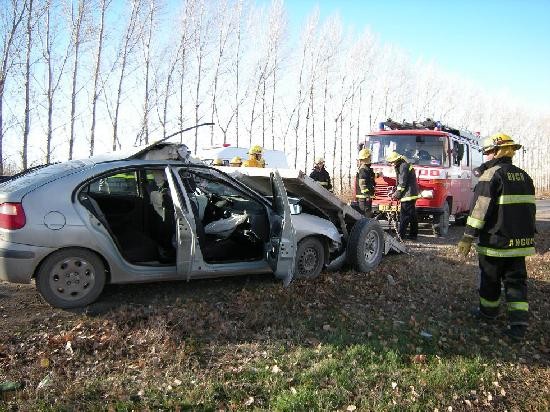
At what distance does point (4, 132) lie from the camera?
17.8 metres

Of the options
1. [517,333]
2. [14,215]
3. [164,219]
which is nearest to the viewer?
[14,215]

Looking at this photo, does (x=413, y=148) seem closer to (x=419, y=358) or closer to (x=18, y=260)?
(x=419, y=358)

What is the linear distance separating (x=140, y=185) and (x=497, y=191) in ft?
12.7

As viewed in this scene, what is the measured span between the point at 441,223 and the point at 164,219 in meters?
7.25

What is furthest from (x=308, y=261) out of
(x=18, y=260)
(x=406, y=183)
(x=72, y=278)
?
(x=406, y=183)

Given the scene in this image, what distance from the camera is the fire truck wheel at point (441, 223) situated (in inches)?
406

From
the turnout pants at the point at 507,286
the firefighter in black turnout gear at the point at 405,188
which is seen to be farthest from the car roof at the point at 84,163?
the firefighter in black turnout gear at the point at 405,188

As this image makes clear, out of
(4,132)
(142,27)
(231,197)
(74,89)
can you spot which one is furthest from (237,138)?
(231,197)

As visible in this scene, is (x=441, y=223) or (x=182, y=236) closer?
(x=182, y=236)

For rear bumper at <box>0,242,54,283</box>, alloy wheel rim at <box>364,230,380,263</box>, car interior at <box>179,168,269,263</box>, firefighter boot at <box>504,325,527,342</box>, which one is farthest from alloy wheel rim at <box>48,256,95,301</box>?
firefighter boot at <box>504,325,527,342</box>

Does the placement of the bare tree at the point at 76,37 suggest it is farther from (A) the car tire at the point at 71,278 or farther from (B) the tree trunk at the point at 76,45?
(A) the car tire at the point at 71,278

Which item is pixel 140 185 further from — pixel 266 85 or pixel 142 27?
pixel 266 85

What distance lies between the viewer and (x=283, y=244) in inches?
196

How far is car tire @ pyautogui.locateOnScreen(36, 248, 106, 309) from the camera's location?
421cm
